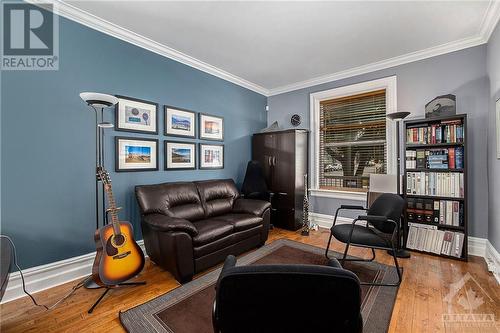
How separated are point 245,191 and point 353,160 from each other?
202cm

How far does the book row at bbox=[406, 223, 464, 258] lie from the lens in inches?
106

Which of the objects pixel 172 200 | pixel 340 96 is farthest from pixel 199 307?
pixel 340 96

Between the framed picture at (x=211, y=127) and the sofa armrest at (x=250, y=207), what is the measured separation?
1208 millimetres

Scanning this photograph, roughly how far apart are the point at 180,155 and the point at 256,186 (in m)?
1.42

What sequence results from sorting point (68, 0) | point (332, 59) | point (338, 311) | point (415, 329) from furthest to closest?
point (332, 59) < point (68, 0) < point (415, 329) < point (338, 311)

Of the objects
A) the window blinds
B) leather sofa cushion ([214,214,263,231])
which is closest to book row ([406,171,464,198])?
the window blinds

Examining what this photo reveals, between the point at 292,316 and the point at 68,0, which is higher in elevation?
the point at 68,0

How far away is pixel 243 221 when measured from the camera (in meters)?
2.79

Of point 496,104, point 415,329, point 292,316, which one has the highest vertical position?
point 496,104

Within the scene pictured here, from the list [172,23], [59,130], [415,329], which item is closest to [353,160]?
[415,329]

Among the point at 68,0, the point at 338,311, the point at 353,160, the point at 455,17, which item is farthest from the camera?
the point at 353,160

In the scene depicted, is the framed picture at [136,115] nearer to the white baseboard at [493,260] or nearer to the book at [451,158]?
the book at [451,158]

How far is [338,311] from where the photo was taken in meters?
0.80

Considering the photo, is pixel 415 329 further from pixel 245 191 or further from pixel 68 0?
pixel 68 0
